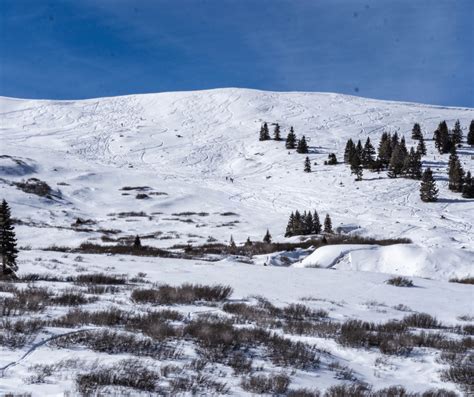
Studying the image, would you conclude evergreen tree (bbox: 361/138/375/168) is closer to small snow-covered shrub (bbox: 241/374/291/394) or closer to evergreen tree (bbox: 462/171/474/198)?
evergreen tree (bbox: 462/171/474/198)

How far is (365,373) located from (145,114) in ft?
376

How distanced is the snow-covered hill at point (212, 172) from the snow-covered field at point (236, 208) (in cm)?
27

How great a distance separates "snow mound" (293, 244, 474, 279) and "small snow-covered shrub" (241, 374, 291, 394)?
1645cm

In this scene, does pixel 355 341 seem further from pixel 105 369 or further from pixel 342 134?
pixel 342 134

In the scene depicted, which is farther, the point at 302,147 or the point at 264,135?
the point at 264,135

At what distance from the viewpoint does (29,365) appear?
5.20 metres

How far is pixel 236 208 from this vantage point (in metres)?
52.4

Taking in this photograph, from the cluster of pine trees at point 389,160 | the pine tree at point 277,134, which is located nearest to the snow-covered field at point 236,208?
the cluster of pine trees at point 389,160

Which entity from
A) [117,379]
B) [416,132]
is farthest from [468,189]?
[117,379]

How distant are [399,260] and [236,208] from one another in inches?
1251

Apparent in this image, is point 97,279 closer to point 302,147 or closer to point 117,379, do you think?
point 117,379

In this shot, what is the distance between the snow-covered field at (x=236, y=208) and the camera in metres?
7.38

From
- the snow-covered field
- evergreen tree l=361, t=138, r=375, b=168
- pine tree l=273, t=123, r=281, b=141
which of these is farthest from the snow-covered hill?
pine tree l=273, t=123, r=281, b=141

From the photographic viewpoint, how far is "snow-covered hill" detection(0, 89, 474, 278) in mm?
41094
